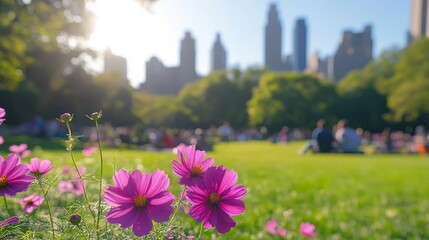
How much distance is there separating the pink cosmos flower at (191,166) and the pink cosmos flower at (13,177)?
0.30 m

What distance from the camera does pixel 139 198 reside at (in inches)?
31.5

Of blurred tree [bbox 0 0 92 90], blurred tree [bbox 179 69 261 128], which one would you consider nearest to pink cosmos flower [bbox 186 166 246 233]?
blurred tree [bbox 0 0 92 90]

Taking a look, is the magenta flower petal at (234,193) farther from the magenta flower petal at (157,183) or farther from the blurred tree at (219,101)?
the blurred tree at (219,101)

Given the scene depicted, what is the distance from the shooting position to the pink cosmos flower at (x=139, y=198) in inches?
30.6

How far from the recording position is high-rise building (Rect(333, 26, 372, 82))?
571 ft

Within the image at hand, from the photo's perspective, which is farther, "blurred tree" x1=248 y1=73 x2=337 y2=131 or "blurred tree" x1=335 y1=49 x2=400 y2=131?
"blurred tree" x1=335 y1=49 x2=400 y2=131

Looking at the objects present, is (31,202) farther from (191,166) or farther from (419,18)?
(419,18)

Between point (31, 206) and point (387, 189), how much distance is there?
6.68 m

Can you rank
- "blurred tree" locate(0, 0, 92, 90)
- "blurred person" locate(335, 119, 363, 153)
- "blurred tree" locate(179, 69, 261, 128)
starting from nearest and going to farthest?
"blurred tree" locate(0, 0, 92, 90) → "blurred person" locate(335, 119, 363, 153) → "blurred tree" locate(179, 69, 261, 128)

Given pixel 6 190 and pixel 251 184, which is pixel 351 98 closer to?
pixel 251 184

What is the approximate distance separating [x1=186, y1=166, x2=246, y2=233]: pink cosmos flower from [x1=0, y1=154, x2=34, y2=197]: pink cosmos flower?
34cm

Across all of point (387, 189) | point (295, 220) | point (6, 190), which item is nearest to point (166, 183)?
point (6, 190)

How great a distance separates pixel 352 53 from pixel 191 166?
187 meters

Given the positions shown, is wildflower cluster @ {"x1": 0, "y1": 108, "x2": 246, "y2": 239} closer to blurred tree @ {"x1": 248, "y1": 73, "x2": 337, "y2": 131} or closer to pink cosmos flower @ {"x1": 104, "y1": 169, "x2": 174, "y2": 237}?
pink cosmos flower @ {"x1": 104, "y1": 169, "x2": 174, "y2": 237}
